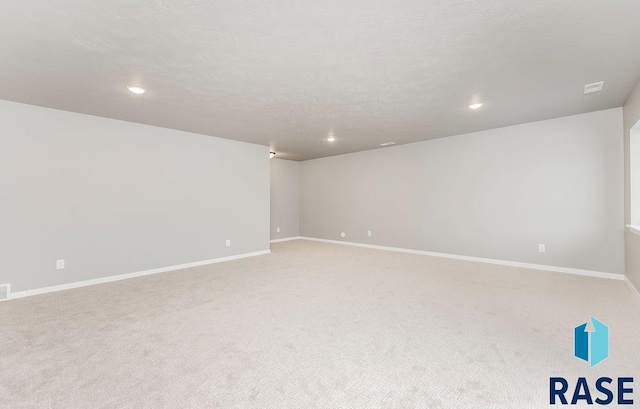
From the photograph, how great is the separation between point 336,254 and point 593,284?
404 cm

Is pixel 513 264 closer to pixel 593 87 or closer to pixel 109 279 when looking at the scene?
pixel 593 87

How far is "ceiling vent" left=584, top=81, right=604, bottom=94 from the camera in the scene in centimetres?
316

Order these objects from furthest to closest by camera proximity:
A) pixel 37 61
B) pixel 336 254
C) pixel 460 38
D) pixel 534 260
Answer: pixel 336 254 < pixel 534 260 < pixel 37 61 < pixel 460 38

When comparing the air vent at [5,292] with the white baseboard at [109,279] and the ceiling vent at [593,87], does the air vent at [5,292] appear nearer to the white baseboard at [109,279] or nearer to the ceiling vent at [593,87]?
the white baseboard at [109,279]

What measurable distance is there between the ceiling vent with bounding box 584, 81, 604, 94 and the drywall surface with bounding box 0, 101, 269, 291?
5.41 metres

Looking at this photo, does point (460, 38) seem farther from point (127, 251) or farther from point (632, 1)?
point (127, 251)

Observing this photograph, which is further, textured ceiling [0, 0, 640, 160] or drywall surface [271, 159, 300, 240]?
drywall surface [271, 159, 300, 240]

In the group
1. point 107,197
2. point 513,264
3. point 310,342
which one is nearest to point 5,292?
point 107,197

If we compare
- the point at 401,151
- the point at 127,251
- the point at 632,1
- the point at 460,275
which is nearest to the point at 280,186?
the point at 401,151

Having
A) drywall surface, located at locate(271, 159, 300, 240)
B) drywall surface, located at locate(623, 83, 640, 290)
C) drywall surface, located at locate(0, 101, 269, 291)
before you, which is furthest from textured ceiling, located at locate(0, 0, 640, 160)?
drywall surface, located at locate(271, 159, 300, 240)

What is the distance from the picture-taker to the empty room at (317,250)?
1874 mm

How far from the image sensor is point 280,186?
8062 millimetres

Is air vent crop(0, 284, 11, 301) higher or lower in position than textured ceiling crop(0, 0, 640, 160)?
lower

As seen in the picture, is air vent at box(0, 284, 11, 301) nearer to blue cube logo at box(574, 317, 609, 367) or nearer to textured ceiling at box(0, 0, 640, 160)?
textured ceiling at box(0, 0, 640, 160)
